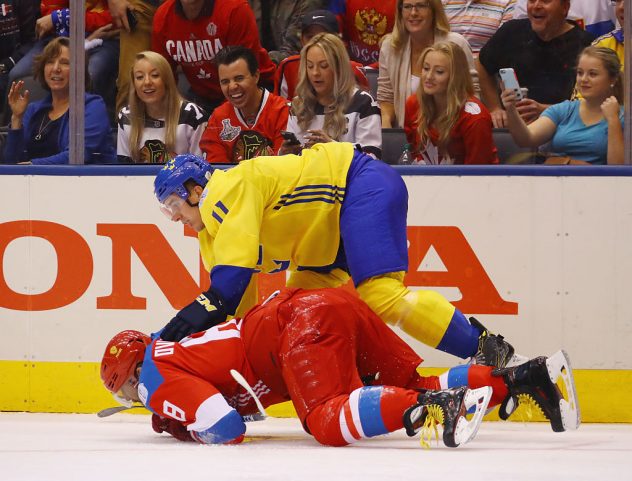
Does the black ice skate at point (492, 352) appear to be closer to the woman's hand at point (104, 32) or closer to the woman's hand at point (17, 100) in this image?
the woman's hand at point (104, 32)

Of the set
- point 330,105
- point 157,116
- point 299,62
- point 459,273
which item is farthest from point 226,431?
point 299,62

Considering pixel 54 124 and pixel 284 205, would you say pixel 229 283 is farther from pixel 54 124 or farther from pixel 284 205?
pixel 54 124

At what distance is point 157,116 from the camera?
17.5ft

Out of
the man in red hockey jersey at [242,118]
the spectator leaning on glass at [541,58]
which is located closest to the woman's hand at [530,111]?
the spectator leaning on glass at [541,58]

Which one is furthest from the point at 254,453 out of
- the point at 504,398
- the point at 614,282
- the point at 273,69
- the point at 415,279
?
the point at 273,69

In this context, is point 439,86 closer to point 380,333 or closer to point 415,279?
point 415,279

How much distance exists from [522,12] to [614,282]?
129 centimetres

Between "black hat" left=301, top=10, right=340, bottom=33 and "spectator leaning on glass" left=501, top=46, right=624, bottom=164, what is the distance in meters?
1.06

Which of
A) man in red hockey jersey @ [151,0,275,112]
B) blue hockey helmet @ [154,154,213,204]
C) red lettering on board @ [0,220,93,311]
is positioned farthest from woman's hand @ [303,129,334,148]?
red lettering on board @ [0,220,93,311]

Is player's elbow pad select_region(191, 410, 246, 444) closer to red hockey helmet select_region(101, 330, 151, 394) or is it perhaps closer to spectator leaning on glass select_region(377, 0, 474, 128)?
red hockey helmet select_region(101, 330, 151, 394)

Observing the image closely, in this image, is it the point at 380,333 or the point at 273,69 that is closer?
the point at 380,333

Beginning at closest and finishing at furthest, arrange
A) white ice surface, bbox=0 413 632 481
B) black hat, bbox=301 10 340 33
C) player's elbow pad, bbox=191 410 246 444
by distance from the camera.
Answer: white ice surface, bbox=0 413 632 481 → player's elbow pad, bbox=191 410 246 444 → black hat, bbox=301 10 340 33

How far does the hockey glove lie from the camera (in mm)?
4047

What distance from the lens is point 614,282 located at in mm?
4945
